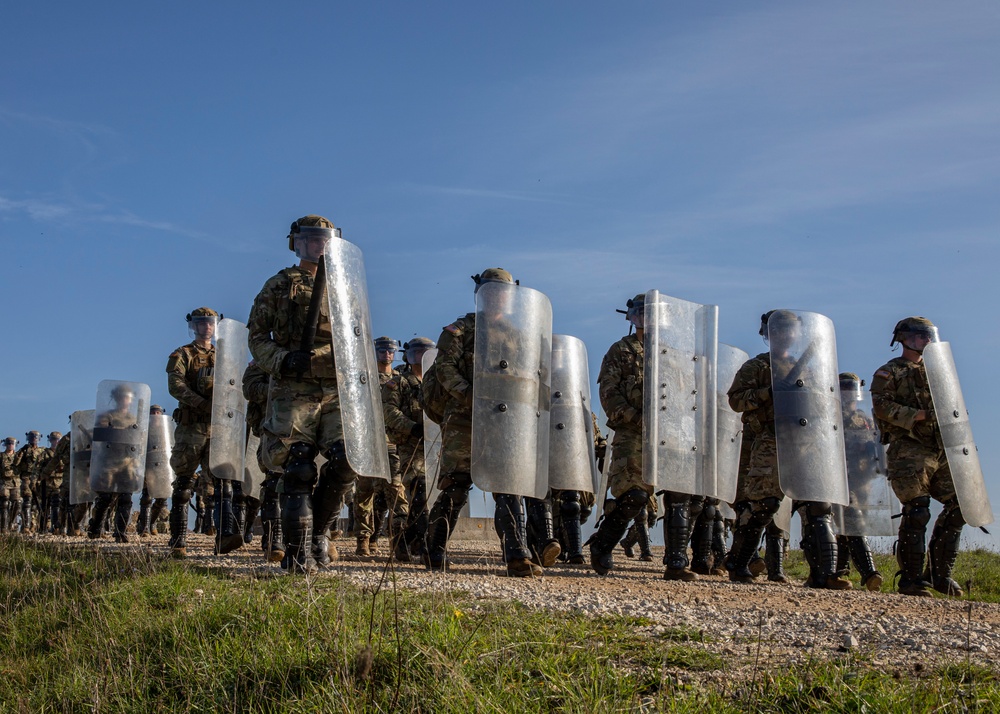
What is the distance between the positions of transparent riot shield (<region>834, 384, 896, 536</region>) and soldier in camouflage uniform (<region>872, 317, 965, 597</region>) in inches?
28.8

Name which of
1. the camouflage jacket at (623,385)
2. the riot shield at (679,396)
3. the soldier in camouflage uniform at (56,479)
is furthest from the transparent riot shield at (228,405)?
the soldier in camouflage uniform at (56,479)

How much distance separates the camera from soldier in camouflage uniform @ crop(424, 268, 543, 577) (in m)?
7.44

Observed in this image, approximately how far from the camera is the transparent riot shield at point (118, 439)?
11773mm

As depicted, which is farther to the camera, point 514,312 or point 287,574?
point 514,312

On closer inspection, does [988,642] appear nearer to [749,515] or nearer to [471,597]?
[471,597]

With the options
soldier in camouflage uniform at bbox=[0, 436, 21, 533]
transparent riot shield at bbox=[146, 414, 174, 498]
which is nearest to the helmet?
transparent riot shield at bbox=[146, 414, 174, 498]

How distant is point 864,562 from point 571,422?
265 cm

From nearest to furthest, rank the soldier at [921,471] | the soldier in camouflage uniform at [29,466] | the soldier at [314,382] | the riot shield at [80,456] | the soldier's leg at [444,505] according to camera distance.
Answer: the soldier at [314,382], the soldier's leg at [444,505], the soldier at [921,471], the riot shield at [80,456], the soldier in camouflage uniform at [29,466]

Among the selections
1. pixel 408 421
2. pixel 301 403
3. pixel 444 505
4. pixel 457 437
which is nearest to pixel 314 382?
pixel 301 403

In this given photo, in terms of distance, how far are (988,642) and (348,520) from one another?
12080 mm

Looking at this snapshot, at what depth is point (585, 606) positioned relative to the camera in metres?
5.11

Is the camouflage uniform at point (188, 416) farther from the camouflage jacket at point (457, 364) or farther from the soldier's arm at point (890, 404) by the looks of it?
the soldier's arm at point (890, 404)

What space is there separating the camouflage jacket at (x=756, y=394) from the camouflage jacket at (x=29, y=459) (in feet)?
56.8

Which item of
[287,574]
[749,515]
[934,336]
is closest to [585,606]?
[287,574]
